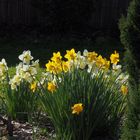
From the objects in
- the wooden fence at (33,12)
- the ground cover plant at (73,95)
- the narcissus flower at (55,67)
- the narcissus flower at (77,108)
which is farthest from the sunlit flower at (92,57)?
the wooden fence at (33,12)

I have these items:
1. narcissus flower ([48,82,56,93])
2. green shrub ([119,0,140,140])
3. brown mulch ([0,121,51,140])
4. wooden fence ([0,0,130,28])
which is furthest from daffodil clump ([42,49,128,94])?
wooden fence ([0,0,130,28])

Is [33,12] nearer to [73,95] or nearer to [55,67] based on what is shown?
[55,67]

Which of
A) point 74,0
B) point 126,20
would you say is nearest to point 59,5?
point 74,0

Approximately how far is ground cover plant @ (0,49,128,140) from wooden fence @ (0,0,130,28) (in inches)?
336

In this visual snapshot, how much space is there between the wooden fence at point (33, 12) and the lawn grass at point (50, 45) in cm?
128

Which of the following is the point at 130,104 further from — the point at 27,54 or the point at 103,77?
the point at 27,54

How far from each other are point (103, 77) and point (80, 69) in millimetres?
229

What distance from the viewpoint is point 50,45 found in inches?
456

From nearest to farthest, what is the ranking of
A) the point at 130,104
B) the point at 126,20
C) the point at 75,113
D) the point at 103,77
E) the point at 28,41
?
1. the point at 130,104
2. the point at 75,113
3. the point at 103,77
4. the point at 126,20
5. the point at 28,41

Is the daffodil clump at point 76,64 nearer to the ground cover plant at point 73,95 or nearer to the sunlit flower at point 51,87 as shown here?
the ground cover plant at point 73,95

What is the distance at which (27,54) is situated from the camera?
16.0 ft

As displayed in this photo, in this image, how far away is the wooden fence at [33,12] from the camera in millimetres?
13477

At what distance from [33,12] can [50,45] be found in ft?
7.32

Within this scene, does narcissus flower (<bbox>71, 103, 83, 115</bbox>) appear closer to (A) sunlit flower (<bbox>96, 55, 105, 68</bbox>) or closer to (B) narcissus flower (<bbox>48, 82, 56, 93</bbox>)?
(B) narcissus flower (<bbox>48, 82, 56, 93</bbox>)
